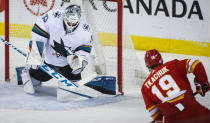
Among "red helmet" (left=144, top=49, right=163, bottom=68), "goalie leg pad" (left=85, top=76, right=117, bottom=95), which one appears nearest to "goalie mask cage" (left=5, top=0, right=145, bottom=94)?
"goalie leg pad" (left=85, top=76, right=117, bottom=95)

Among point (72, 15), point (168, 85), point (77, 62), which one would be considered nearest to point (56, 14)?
point (72, 15)

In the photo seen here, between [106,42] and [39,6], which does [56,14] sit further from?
[39,6]

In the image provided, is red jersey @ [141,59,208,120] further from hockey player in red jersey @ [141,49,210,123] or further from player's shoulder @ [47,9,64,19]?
player's shoulder @ [47,9,64,19]

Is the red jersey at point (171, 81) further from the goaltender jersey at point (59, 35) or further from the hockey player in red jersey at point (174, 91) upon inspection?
the goaltender jersey at point (59, 35)

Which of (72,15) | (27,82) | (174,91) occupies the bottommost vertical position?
(27,82)

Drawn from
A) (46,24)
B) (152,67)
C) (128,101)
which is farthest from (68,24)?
(152,67)

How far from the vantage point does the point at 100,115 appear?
11.5ft

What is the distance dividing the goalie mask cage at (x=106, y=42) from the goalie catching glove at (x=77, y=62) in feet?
1.40

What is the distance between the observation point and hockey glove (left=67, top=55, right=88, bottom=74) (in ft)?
12.8

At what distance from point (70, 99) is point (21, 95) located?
0.49 meters

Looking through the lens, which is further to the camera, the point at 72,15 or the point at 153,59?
the point at 72,15

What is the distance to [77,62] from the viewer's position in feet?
12.8

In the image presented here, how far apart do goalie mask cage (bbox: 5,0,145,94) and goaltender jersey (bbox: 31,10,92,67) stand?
35 centimetres

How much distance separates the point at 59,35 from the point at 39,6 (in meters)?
1.05
